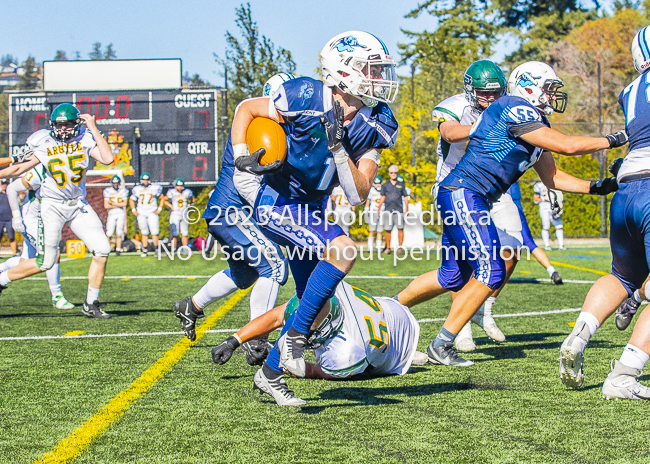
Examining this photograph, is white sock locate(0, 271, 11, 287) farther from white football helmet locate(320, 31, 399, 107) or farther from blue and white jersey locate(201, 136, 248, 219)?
white football helmet locate(320, 31, 399, 107)

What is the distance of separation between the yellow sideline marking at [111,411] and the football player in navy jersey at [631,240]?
7.03 feet

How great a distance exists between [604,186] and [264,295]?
2.22 m

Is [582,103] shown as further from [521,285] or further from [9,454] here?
[9,454]

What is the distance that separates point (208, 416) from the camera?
3352 mm

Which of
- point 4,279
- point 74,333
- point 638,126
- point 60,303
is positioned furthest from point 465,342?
point 4,279

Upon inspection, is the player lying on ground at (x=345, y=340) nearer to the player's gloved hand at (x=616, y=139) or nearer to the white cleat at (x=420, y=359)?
the white cleat at (x=420, y=359)

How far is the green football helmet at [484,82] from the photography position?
465 centimetres

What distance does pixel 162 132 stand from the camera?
18094mm

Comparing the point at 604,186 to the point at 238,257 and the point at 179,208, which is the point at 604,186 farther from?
the point at 179,208

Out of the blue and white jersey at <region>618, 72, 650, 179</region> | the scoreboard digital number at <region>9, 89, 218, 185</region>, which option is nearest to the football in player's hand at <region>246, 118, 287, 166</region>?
the blue and white jersey at <region>618, 72, 650, 179</region>

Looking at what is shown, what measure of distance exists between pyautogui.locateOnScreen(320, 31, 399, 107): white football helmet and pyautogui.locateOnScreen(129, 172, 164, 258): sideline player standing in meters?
13.5

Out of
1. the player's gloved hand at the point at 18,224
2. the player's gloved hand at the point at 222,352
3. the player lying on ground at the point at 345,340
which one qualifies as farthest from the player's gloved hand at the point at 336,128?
the player's gloved hand at the point at 18,224

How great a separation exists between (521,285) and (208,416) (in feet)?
21.2

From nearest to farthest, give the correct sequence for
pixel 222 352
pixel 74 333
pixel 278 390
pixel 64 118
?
pixel 278 390 → pixel 222 352 → pixel 74 333 → pixel 64 118
